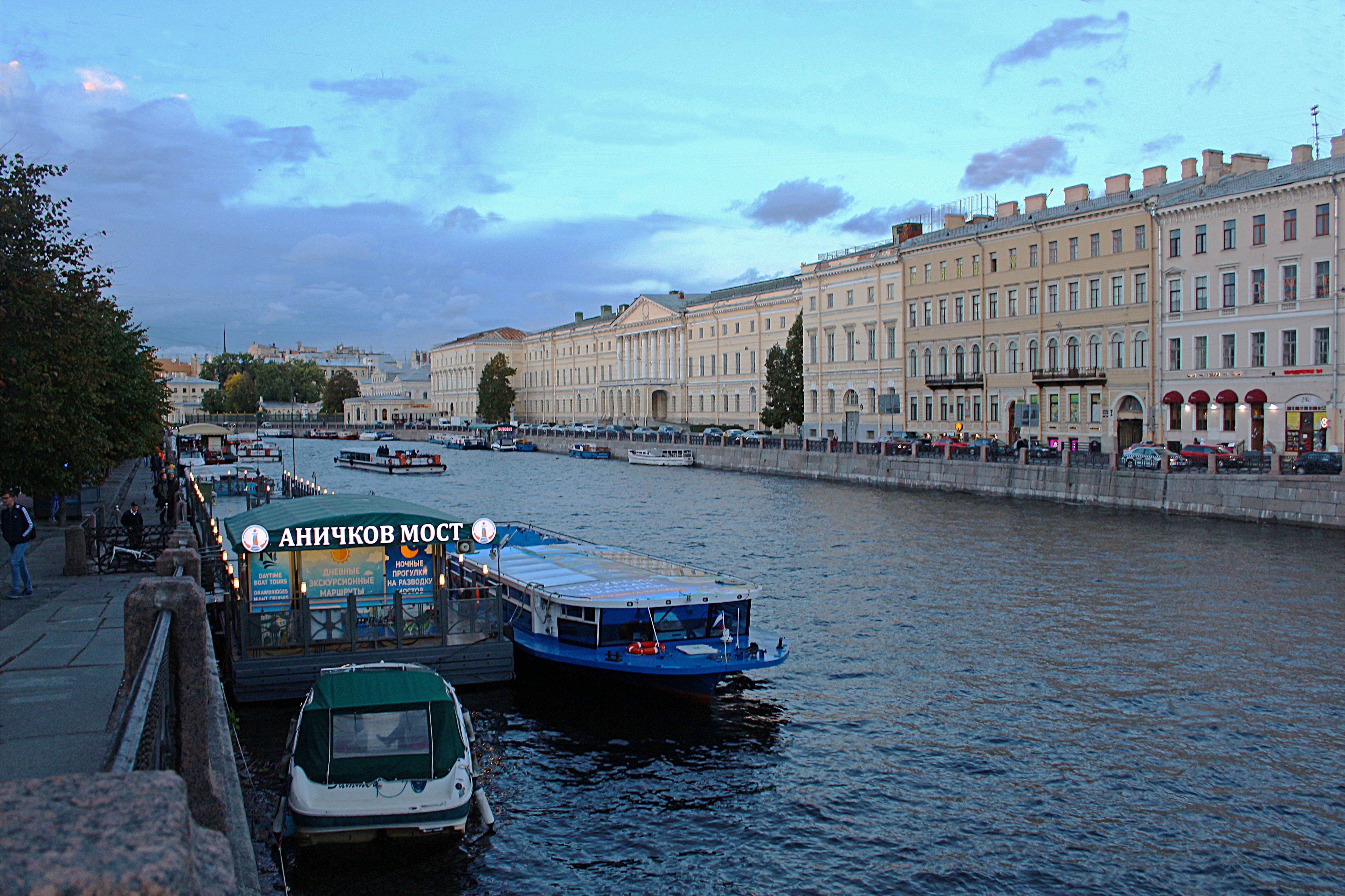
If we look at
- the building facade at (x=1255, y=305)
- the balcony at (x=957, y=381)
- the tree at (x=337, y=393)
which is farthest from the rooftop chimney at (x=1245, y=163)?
the tree at (x=337, y=393)

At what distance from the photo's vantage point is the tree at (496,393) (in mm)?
120875

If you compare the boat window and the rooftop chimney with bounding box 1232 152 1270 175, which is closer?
the boat window

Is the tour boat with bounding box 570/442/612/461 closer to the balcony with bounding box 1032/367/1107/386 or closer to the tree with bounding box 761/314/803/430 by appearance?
the tree with bounding box 761/314/803/430

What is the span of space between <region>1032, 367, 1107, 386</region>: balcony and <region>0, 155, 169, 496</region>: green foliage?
4161 centimetres

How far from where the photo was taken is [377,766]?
9.84 metres

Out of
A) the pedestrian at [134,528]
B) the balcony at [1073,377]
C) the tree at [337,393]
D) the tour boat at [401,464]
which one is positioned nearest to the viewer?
the pedestrian at [134,528]

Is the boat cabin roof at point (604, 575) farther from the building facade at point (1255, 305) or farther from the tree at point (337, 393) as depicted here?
the tree at point (337, 393)

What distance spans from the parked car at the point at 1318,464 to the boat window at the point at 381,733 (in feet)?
99.7

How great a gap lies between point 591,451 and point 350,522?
226 ft

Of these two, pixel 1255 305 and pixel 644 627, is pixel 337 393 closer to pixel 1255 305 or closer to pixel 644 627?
pixel 1255 305

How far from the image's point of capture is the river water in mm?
9922

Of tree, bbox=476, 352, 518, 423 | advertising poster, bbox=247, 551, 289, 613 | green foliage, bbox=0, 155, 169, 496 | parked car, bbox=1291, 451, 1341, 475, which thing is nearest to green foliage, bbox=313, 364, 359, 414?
tree, bbox=476, 352, 518, 423

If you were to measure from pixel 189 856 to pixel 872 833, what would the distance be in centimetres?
1014

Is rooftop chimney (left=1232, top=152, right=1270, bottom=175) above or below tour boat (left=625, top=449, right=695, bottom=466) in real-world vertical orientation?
above
